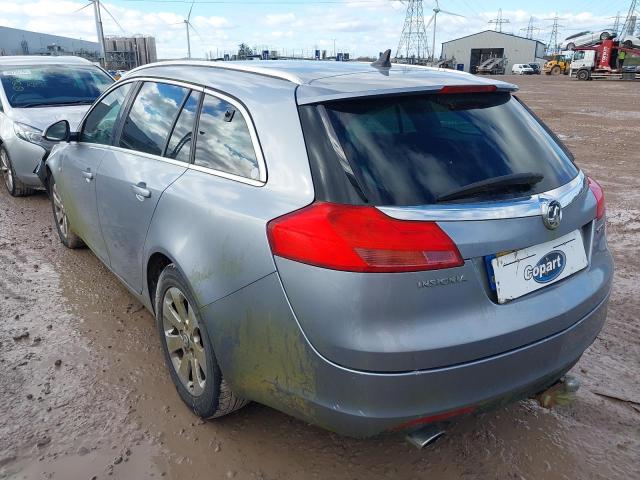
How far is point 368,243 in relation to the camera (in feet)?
5.86

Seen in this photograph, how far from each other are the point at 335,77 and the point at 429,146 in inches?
22.3

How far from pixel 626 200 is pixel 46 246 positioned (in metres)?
6.55

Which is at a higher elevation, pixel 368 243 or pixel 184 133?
pixel 184 133

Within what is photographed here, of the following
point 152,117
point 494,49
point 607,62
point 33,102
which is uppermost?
point 494,49

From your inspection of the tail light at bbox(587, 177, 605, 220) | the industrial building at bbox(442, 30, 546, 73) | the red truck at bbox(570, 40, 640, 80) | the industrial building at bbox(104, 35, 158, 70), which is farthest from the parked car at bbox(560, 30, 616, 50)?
the tail light at bbox(587, 177, 605, 220)

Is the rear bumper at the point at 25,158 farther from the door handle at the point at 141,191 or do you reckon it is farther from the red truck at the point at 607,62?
the red truck at the point at 607,62

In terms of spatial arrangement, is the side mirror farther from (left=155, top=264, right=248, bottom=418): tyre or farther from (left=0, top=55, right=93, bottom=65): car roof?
(left=0, top=55, right=93, bottom=65): car roof

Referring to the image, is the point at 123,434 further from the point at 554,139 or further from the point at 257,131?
the point at 554,139

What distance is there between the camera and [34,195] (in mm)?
6973

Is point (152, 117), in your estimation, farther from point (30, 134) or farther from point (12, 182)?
point (12, 182)

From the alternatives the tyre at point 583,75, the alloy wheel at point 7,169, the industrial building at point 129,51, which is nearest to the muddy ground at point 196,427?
the alloy wheel at point 7,169

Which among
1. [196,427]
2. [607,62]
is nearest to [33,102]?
[196,427]

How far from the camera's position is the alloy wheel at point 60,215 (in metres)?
4.73

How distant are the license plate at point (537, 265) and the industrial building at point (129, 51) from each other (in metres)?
65.4
